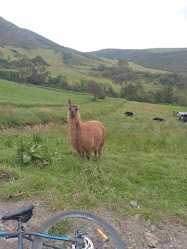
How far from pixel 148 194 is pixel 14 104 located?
24164 millimetres

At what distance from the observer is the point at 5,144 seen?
8102 mm

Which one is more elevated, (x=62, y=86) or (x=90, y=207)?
(x=62, y=86)

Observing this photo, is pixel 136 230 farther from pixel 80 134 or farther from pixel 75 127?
pixel 75 127

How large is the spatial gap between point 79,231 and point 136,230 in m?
1.13

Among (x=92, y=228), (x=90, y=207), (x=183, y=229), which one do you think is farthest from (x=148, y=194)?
(x=92, y=228)

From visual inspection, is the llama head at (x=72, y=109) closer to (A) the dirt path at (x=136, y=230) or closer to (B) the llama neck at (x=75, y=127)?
(B) the llama neck at (x=75, y=127)

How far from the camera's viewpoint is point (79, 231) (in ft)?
9.46

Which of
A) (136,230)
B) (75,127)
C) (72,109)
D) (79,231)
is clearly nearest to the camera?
(79,231)

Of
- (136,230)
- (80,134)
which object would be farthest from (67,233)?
(80,134)

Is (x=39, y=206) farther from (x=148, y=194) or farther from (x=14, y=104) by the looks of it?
(x=14, y=104)

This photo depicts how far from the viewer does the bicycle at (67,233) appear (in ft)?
7.97

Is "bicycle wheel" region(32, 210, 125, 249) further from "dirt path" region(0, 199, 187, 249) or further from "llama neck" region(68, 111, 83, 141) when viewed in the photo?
"llama neck" region(68, 111, 83, 141)

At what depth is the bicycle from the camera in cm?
243

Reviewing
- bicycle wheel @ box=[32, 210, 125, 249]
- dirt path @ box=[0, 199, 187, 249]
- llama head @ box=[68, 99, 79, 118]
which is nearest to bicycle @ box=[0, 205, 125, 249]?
bicycle wheel @ box=[32, 210, 125, 249]
